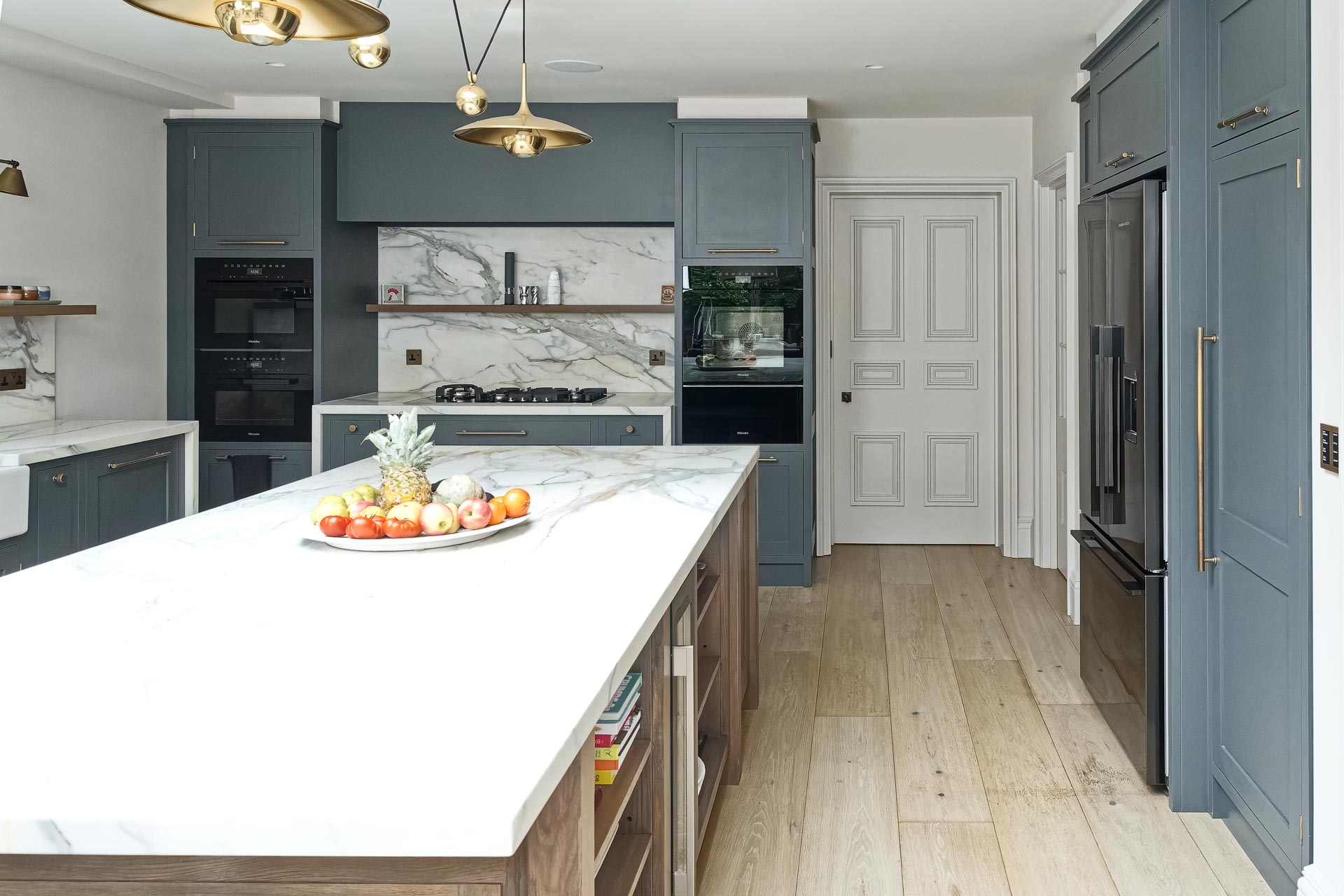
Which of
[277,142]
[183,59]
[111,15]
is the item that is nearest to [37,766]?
[111,15]

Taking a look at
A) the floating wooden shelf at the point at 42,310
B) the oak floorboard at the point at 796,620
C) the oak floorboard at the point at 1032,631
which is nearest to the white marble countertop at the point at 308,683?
the oak floorboard at the point at 1032,631

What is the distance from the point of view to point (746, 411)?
532 centimetres

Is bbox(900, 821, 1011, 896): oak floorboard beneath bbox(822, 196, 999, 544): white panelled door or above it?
beneath

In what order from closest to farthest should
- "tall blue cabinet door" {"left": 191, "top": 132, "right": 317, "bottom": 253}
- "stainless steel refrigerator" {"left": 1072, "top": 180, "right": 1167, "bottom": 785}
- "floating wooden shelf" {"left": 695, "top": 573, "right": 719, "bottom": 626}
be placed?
1. "floating wooden shelf" {"left": 695, "top": 573, "right": 719, "bottom": 626}
2. "stainless steel refrigerator" {"left": 1072, "top": 180, "right": 1167, "bottom": 785}
3. "tall blue cabinet door" {"left": 191, "top": 132, "right": 317, "bottom": 253}

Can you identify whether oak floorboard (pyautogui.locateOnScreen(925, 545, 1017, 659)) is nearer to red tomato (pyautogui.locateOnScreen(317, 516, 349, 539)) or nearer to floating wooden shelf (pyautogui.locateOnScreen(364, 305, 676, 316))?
floating wooden shelf (pyautogui.locateOnScreen(364, 305, 676, 316))

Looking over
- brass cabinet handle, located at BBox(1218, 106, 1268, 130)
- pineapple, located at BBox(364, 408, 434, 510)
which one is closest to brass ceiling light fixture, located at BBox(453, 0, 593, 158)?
pineapple, located at BBox(364, 408, 434, 510)

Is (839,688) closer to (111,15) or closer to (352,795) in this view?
(352,795)

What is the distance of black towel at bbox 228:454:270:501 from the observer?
543cm

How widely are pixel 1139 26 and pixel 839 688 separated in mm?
2294

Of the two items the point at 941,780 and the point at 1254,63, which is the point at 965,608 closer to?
the point at 941,780

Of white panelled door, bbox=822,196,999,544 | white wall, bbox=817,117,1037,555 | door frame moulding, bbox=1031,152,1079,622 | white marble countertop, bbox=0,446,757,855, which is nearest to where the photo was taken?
white marble countertop, bbox=0,446,757,855

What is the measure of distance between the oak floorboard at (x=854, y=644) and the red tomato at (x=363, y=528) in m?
1.94

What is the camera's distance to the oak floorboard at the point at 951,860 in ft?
8.01

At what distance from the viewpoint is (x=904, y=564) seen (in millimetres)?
5785
